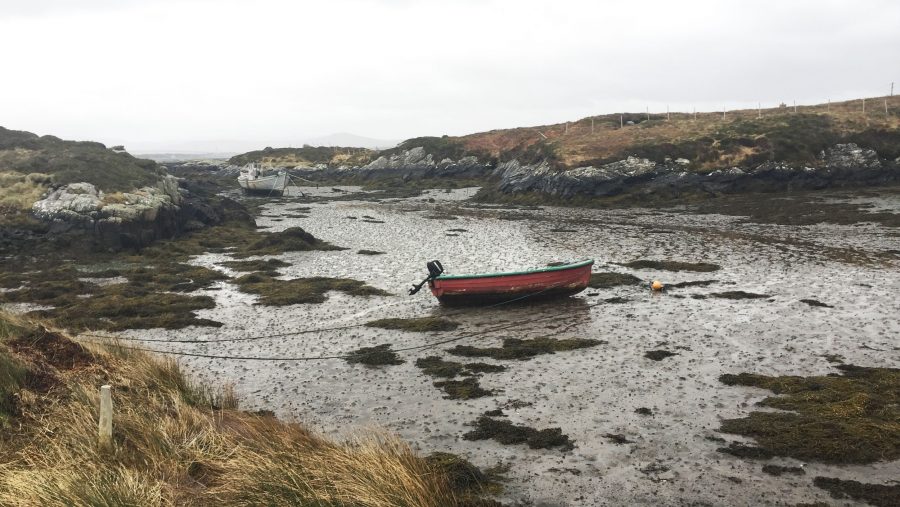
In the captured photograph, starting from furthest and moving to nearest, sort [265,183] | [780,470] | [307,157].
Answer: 1. [307,157]
2. [265,183]
3. [780,470]

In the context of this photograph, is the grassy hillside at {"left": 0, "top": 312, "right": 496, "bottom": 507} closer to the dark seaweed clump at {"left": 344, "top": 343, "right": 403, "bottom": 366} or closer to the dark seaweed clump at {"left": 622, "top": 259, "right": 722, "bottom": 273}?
the dark seaweed clump at {"left": 344, "top": 343, "right": 403, "bottom": 366}

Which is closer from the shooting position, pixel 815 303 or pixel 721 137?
pixel 815 303

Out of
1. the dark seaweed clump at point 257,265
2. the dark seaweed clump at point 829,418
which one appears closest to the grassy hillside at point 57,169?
the dark seaweed clump at point 257,265

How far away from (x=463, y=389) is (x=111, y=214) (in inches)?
1260

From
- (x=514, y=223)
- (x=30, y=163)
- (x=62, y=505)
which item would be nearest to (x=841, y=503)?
(x=62, y=505)

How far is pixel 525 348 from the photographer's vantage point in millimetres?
17312

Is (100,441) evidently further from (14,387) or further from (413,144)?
(413,144)

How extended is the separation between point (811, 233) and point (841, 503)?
31.4 meters

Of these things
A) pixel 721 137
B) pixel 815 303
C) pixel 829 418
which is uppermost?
pixel 721 137

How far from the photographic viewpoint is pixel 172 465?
8195 mm

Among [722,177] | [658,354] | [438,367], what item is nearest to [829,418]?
[658,354]

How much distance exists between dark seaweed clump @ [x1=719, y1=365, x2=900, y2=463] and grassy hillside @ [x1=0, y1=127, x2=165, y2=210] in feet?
138

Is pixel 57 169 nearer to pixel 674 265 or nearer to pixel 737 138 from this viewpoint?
pixel 674 265

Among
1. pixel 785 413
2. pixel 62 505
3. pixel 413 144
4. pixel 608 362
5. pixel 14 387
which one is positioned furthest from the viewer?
pixel 413 144
